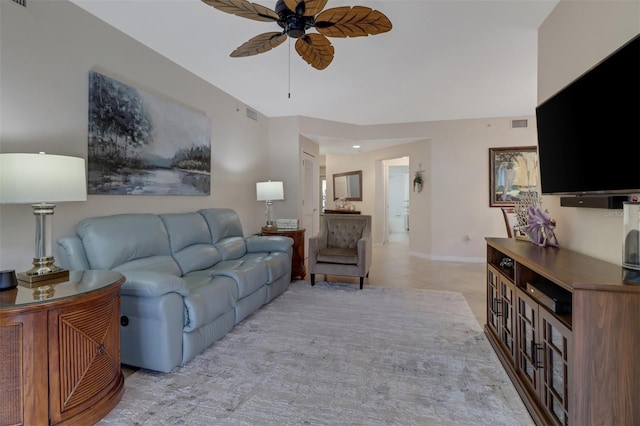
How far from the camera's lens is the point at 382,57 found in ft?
10.3

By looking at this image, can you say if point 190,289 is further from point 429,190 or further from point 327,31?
point 429,190

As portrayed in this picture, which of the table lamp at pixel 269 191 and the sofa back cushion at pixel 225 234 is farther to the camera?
the table lamp at pixel 269 191

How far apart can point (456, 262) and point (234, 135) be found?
176 inches

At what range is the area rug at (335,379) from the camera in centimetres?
160

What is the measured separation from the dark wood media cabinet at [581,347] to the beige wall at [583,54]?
0.60 ft

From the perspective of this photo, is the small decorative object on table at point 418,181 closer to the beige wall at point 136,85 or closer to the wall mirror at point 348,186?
the wall mirror at point 348,186

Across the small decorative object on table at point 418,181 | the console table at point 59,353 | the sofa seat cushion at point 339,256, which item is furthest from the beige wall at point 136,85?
the small decorative object on table at point 418,181

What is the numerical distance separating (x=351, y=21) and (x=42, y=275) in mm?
2293

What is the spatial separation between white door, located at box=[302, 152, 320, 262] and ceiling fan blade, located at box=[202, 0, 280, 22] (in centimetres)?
378

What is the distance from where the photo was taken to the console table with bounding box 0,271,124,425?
1317 millimetres

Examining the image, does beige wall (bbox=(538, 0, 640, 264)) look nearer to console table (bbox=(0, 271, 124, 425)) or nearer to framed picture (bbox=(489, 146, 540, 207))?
console table (bbox=(0, 271, 124, 425))

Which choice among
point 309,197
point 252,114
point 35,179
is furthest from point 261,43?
point 309,197

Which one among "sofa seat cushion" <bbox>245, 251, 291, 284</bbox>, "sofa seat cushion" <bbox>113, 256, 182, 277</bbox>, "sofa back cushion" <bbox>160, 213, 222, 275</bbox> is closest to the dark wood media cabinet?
"sofa seat cushion" <bbox>245, 251, 291, 284</bbox>

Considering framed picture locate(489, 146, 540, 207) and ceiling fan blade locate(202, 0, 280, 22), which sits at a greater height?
ceiling fan blade locate(202, 0, 280, 22)
